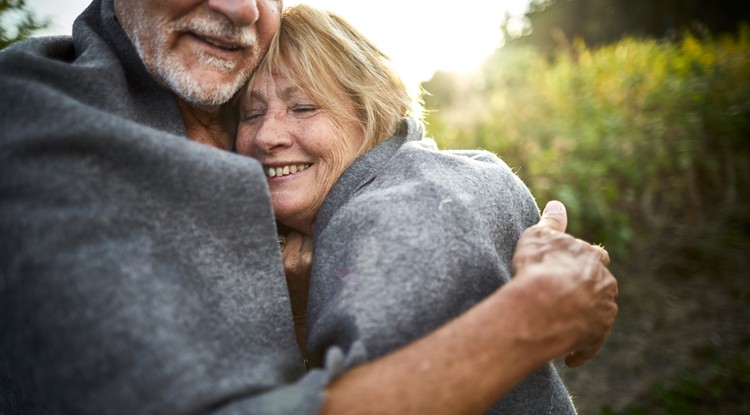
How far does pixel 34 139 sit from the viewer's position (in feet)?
3.25

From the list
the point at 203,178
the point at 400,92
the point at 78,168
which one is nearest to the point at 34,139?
the point at 78,168

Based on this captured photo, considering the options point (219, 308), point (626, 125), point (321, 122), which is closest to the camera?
point (219, 308)

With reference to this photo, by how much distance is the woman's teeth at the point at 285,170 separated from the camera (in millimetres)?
1949

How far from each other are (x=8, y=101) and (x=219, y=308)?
0.68m

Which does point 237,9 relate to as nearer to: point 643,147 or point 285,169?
point 285,169

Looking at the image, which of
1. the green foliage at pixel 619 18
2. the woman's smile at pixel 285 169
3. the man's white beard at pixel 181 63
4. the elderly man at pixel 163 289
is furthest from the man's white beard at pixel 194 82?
the green foliage at pixel 619 18

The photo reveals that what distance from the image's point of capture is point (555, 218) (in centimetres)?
161

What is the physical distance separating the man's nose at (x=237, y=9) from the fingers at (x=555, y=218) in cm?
126

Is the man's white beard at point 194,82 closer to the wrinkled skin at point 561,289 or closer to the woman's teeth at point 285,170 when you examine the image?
the woman's teeth at point 285,170

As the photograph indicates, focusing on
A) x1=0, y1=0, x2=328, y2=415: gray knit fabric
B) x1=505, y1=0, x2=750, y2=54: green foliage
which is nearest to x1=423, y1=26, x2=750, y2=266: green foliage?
x1=505, y1=0, x2=750, y2=54: green foliage

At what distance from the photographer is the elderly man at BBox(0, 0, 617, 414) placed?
87cm

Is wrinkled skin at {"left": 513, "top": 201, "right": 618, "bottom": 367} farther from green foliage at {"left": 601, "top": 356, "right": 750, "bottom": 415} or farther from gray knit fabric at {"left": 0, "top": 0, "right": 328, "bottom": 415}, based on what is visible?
green foliage at {"left": 601, "top": 356, "right": 750, "bottom": 415}

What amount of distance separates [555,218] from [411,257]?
0.68 metres

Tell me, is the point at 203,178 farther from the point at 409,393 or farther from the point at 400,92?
the point at 400,92
